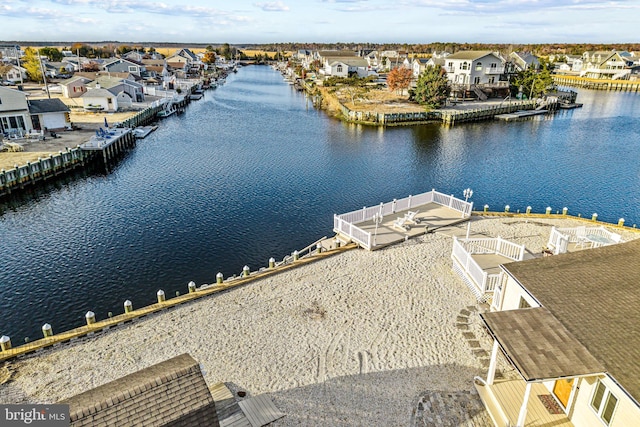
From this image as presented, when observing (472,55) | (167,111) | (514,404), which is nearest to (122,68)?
(167,111)

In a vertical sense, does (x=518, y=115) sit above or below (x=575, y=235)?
below

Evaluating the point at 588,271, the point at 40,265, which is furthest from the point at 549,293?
the point at 40,265

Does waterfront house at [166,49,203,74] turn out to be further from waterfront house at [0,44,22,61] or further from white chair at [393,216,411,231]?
white chair at [393,216,411,231]

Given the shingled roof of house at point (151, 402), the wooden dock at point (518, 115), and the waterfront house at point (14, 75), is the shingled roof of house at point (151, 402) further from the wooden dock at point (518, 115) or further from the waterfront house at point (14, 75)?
the waterfront house at point (14, 75)

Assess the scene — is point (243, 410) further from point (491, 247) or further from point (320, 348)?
point (491, 247)

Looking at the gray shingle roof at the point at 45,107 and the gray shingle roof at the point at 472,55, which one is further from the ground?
the gray shingle roof at the point at 472,55

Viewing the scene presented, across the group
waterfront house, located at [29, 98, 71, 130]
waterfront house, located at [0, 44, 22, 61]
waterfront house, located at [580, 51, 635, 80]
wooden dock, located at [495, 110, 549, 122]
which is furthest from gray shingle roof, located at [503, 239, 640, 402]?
waterfront house, located at [0, 44, 22, 61]

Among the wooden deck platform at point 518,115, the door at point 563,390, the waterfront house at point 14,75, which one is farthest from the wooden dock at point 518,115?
the waterfront house at point 14,75

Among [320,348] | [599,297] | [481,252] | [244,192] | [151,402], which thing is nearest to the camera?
[151,402]
